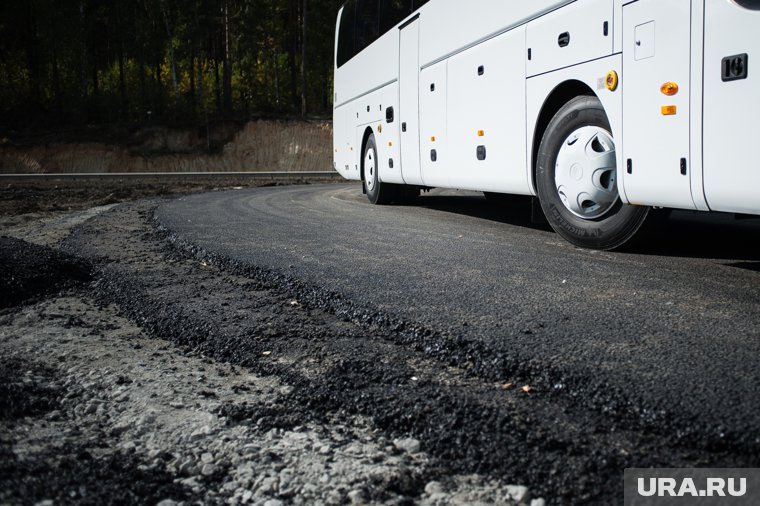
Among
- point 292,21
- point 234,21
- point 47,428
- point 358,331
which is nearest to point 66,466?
point 47,428

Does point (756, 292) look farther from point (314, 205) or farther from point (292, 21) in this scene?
point (292, 21)

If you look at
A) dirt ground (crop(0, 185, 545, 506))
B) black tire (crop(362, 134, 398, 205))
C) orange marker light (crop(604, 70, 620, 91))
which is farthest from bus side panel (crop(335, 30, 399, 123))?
dirt ground (crop(0, 185, 545, 506))

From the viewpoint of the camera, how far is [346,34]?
1241cm

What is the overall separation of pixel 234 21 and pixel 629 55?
134 ft

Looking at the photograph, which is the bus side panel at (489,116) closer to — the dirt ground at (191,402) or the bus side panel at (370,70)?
the bus side panel at (370,70)

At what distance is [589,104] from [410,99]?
3.96 metres

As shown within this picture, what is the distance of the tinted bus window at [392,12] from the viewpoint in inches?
350

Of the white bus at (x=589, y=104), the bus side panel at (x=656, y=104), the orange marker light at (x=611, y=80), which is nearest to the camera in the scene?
the white bus at (x=589, y=104)

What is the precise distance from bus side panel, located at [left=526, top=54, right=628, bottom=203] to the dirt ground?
254 cm

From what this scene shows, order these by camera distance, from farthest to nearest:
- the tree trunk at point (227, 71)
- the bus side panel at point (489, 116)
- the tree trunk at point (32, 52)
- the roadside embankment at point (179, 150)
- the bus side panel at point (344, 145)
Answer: the tree trunk at point (32, 52), the tree trunk at point (227, 71), the roadside embankment at point (179, 150), the bus side panel at point (344, 145), the bus side panel at point (489, 116)

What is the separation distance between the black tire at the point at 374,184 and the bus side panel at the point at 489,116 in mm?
Answer: 3055

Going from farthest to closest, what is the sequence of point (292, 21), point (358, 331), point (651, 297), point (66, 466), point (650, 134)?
point (292, 21), point (650, 134), point (651, 297), point (358, 331), point (66, 466)

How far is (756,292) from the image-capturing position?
3.81 m

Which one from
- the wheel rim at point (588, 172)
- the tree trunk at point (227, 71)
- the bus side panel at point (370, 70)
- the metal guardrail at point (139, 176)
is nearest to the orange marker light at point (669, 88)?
the wheel rim at point (588, 172)
